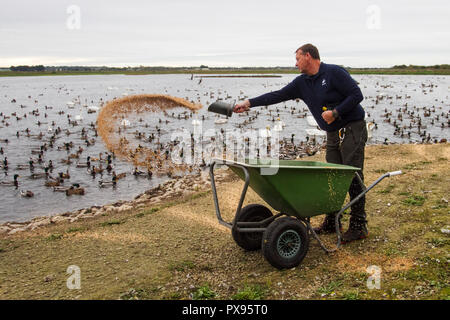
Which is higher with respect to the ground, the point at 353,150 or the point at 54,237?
the point at 353,150

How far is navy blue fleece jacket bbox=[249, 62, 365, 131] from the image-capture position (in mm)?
4727

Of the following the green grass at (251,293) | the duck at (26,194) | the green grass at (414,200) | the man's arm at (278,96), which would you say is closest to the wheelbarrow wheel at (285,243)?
the green grass at (251,293)

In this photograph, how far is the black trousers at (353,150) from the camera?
16.5 ft

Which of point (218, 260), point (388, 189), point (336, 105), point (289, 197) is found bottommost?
point (218, 260)

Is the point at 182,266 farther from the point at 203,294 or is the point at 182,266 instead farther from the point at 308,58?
the point at 308,58

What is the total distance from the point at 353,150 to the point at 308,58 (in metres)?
1.39

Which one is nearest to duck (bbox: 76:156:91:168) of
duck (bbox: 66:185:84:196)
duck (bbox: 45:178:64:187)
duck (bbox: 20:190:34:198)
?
duck (bbox: 45:178:64:187)

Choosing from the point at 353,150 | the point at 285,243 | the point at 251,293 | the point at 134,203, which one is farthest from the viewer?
the point at 134,203

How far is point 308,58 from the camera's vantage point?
4844 mm

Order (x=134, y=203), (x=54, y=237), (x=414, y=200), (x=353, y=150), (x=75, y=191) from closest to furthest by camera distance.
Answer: (x=353, y=150) → (x=414, y=200) → (x=54, y=237) → (x=134, y=203) → (x=75, y=191)

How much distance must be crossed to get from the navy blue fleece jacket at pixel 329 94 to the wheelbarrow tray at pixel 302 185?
76 cm

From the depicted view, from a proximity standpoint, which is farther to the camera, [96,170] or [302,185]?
[96,170]

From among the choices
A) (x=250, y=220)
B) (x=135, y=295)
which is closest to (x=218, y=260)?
(x=250, y=220)
